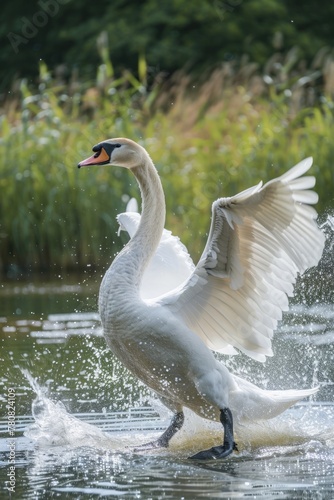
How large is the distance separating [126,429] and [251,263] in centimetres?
124

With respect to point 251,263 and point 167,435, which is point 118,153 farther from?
point 167,435

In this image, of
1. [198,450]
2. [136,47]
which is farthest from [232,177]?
[136,47]

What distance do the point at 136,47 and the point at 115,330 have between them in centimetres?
1873

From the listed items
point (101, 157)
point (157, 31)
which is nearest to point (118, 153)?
point (101, 157)

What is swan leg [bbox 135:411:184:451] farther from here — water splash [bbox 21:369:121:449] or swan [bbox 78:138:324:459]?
water splash [bbox 21:369:121:449]

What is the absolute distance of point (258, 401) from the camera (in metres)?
6.16

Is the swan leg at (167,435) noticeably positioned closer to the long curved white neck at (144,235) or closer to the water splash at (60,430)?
the water splash at (60,430)

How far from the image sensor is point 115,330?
227 inches

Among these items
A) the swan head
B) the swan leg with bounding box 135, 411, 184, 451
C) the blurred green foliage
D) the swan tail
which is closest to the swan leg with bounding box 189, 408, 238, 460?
the swan tail

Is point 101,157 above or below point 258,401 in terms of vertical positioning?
above

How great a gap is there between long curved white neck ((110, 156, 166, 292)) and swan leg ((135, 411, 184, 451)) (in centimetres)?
85

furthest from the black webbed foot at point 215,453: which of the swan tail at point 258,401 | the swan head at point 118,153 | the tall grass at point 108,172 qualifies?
the tall grass at point 108,172

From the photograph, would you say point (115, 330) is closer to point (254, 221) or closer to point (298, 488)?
point (254, 221)

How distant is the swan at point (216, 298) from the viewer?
223 inches
